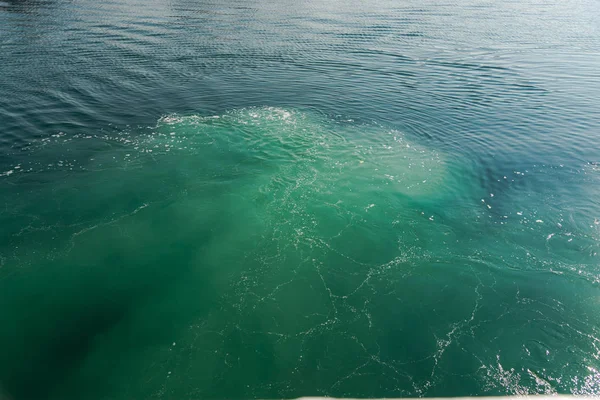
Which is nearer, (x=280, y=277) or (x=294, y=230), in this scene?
(x=280, y=277)

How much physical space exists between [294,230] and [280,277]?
133 inches

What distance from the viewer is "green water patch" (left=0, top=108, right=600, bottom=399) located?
14109 mm

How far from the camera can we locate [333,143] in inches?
1123

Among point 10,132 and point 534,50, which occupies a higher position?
point 534,50

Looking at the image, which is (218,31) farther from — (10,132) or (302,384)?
(302,384)

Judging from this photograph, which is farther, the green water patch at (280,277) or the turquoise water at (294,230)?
the turquoise water at (294,230)

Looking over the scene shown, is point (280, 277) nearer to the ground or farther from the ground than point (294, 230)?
nearer to the ground

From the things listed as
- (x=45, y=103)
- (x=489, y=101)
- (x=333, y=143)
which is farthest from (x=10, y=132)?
(x=489, y=101)

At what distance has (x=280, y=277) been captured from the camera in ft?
58.6

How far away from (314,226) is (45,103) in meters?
27.5

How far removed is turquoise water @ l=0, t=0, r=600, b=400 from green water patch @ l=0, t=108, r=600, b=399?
0.31ft

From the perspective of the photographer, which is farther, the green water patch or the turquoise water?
the turquoise water

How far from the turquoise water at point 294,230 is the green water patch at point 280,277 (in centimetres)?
9

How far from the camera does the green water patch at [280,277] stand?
14109 millimetres
